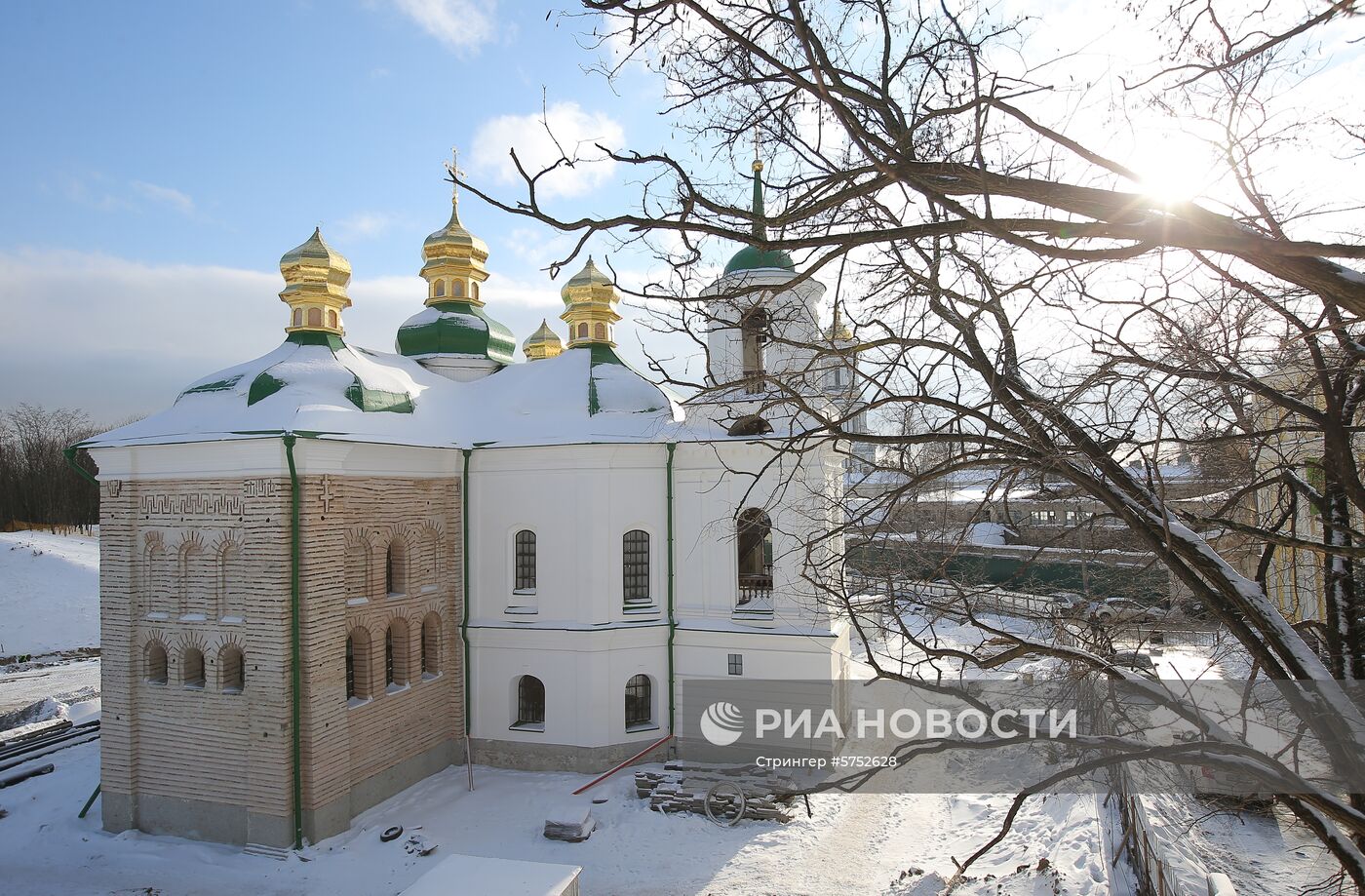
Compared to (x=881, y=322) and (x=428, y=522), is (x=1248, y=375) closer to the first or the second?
(x=881, y=322)

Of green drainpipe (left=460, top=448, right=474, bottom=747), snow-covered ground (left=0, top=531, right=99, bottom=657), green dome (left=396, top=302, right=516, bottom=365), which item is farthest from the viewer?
→ snow-covered ground (left=0, top=531, right=99, bottom=657)

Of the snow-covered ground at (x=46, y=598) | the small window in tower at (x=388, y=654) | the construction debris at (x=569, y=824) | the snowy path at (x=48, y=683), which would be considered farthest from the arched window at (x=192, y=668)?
the snow-covered ground at (x=46, y=598)

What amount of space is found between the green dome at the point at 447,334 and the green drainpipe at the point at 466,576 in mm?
3808

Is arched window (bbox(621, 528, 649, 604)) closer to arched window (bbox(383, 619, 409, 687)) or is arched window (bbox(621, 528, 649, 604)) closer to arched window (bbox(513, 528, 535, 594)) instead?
arched window (bbox(513, 528, 535, 594))

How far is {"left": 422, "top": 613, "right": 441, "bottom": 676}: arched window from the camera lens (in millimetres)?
14555

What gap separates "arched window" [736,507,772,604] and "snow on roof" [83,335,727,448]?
193 cm

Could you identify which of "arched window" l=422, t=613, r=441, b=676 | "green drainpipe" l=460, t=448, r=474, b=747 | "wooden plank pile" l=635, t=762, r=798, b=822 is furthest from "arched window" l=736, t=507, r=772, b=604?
"arched window" l=422, t=613, r=441, b=676

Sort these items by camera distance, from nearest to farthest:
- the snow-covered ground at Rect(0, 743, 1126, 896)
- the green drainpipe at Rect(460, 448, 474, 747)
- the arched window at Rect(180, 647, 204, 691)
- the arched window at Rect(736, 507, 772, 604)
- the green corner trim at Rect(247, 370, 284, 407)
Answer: the snow-covered ground at Rect(0, 743, 1126, 896) → the arched window at Rect(180, 647, 204, 691) → the green corner trim at Rect(247, 370, 284, 407) → the arched window at Rect(736, 507, 772, 604) → the green drainpipe at Rect(460, 448, 474, 747)

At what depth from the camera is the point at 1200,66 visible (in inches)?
137

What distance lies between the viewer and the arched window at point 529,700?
48.8ft

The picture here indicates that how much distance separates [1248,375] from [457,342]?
16.1 m

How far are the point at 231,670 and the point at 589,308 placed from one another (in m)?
9.39

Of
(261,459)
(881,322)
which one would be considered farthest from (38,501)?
(881,322)

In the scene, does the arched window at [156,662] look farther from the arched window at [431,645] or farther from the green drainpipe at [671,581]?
the green drainpipe at [671,581]
